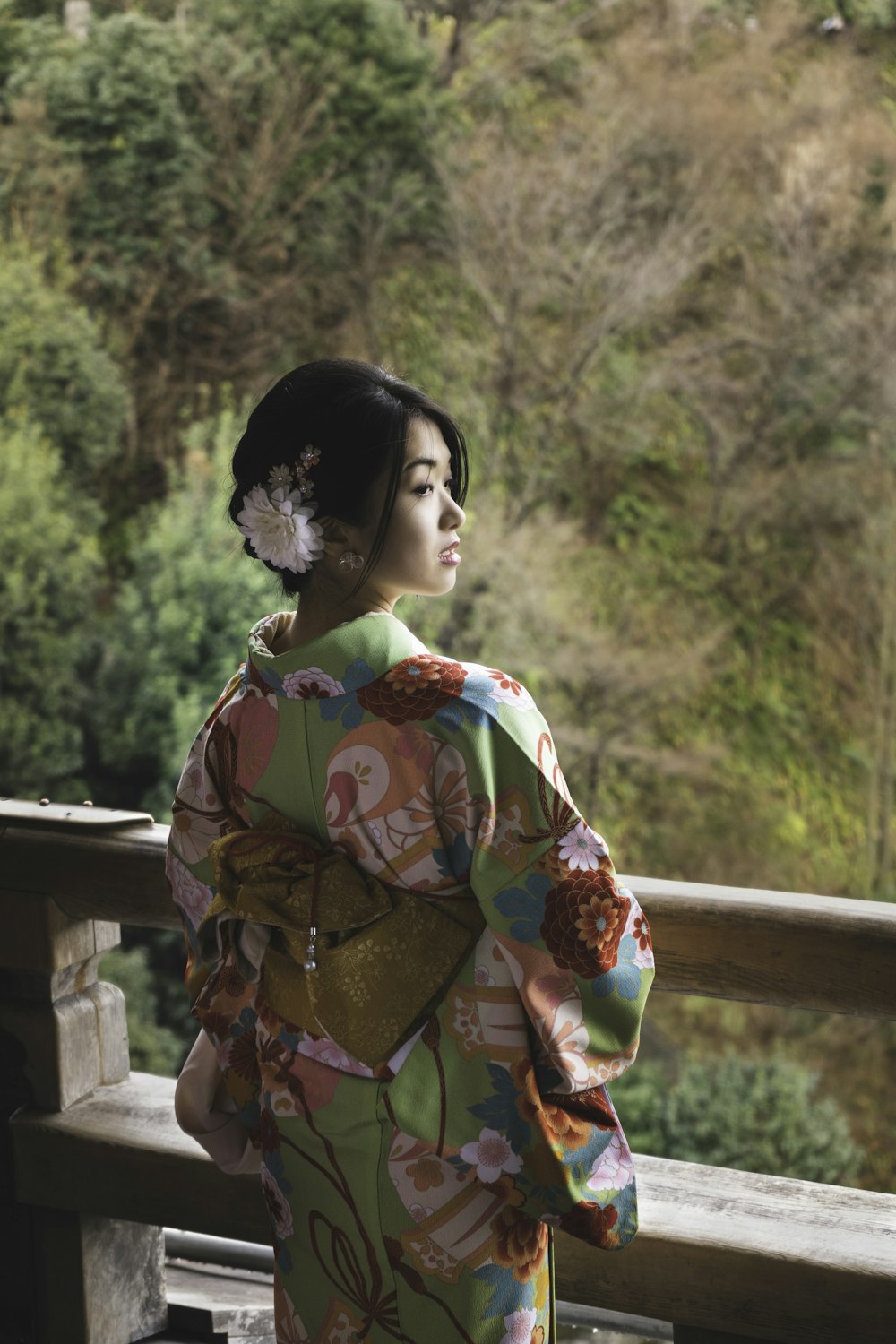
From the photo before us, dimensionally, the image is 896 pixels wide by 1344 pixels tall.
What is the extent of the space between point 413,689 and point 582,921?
0.21 meters

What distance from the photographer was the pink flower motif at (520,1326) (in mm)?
1008

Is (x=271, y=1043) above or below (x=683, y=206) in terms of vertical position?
below

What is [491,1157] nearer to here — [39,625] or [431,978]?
[431,978]

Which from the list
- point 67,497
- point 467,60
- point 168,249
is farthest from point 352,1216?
point 467,60

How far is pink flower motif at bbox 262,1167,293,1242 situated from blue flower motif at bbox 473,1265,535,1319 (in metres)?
0.19

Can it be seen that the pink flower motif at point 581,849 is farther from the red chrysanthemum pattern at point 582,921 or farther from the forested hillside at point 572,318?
the forested hillside at point 572,318

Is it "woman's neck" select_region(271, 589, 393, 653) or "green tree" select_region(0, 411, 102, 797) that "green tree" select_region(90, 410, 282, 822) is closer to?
"green tree" select_region(0, 411, 102, 797)

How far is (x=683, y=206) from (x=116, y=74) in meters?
4.11

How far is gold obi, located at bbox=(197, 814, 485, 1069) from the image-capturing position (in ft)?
3.20

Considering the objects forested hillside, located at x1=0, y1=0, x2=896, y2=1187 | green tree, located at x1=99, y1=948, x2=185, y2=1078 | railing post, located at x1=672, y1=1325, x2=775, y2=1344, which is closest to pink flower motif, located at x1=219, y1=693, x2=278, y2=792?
railing post, located at x1=672, y1=1325, x2=775, y2=1344

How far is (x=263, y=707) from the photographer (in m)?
1.05

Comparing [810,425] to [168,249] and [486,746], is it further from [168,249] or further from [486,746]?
[486,746]

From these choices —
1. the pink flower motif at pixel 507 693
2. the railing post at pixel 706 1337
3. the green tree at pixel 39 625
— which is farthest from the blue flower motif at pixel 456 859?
the green tree at pixel 39 625

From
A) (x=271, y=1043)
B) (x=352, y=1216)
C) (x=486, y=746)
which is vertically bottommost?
(x=352, y=1216)
